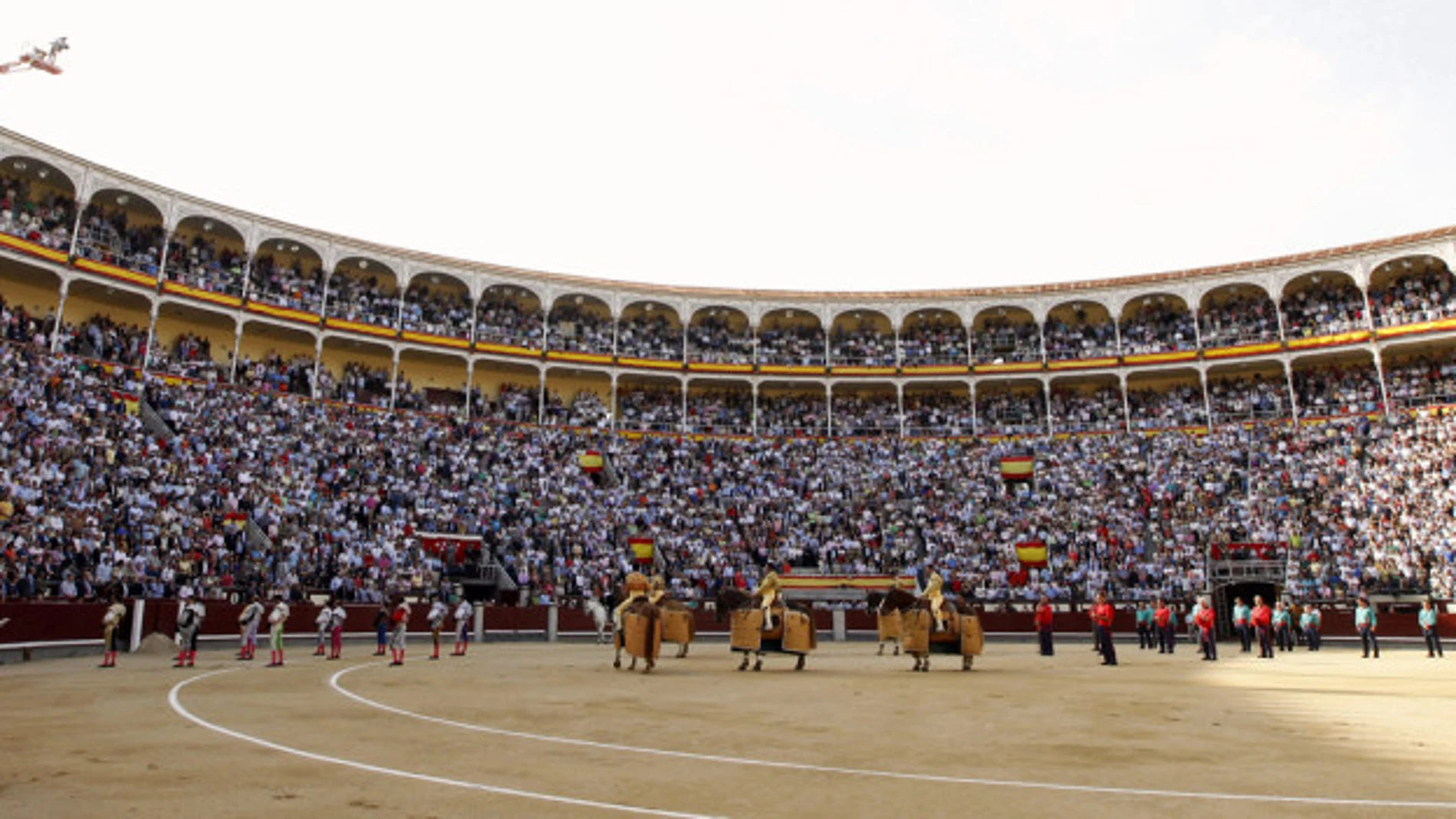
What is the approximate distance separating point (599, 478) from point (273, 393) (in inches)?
549

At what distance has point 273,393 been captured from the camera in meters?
38.1

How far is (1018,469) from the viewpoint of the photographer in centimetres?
4272

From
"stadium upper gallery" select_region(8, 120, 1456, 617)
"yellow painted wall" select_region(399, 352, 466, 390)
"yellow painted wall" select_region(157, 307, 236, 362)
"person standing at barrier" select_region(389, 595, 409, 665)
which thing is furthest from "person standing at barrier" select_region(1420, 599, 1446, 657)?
"yellow painted wall" select_region(157, 307, 236, 362)

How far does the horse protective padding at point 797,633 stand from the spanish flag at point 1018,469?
2674cm

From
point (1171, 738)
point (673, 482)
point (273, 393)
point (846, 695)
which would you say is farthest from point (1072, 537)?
point (273, 393)

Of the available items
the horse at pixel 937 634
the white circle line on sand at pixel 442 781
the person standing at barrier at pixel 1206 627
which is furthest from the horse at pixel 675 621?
the white circle line on sand at pixel 442 781

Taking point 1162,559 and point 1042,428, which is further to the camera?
point 1042,428

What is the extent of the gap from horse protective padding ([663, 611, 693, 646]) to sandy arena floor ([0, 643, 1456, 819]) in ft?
14.1

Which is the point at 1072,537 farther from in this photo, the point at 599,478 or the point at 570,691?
the point at 570,691

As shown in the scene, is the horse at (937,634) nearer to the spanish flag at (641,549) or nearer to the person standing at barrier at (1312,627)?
the person standing at barrier at (1312,627)

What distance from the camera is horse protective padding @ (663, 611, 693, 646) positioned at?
1973cm

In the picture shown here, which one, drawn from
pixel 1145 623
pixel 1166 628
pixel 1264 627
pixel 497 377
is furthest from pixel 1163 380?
pixel 497 377

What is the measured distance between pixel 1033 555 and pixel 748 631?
2203cm

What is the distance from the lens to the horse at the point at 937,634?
17.5m
